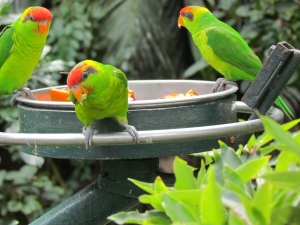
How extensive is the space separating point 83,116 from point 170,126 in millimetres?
223

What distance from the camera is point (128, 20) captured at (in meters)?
3.15

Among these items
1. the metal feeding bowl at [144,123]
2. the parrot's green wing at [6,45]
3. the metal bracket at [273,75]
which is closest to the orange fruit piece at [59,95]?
the metal feeding bowl at [144,123]

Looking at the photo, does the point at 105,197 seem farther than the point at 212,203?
Yes

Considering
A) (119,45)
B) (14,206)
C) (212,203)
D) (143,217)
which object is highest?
(212,203)

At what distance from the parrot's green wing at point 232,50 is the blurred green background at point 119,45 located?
68 cm

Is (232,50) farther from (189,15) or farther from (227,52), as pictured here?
(189,15)

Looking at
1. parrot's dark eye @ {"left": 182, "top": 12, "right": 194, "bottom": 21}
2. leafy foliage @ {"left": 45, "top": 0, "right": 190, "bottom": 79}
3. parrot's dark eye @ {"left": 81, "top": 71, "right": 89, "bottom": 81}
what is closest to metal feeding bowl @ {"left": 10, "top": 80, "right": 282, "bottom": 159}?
parrot's dark eye @ {"left": 81, "top": 71, "right": 89, "bottom": 81}

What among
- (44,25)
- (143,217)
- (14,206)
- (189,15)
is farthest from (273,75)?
(14,206)

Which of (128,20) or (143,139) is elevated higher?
(143,139)

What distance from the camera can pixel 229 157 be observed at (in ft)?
2.44

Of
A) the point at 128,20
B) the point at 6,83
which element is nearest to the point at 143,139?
the point at 6,83

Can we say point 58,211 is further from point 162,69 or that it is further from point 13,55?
point 162,69

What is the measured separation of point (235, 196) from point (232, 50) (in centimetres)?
158

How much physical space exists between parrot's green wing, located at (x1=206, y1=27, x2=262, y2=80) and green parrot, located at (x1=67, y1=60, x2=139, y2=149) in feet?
3.09
